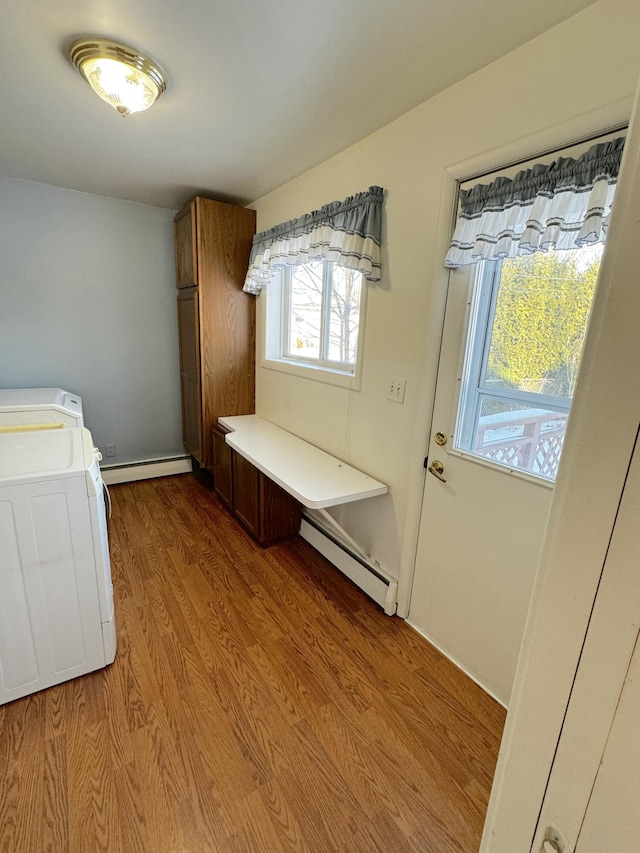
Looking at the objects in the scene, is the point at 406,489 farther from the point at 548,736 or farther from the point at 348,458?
the point at 548,736

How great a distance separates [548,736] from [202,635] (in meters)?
1.67

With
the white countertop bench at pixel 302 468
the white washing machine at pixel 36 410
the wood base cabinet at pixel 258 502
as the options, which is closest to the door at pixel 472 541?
the white countertop bench at pixel 302 468

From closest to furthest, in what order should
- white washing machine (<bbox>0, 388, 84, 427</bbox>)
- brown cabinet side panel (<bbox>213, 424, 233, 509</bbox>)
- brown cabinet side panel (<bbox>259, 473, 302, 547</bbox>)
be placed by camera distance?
white washing machine (<bbox>0, 388, 84, 427</bbox>)
brown cabinet side panel (<bbox>259, 473, 302, 547</bbox>)
brown cabinet side panel (<bbox>213, 424, 233, 509</bbox>)

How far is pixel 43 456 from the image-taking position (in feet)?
4.79

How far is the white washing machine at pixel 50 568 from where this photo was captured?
4.38 ft

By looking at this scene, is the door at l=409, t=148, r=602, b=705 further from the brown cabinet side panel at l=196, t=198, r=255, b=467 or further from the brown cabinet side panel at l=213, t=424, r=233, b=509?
the brown cabinet side panel at l=196, t=198, r=255, b=467

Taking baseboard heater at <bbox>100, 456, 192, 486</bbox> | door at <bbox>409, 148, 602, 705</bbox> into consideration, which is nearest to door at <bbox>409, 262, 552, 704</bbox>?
door at <bbox>409, 148, 602, 705</bbox>

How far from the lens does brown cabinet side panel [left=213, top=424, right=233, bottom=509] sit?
9.36 ft

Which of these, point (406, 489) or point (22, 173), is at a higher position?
point (22, 173)

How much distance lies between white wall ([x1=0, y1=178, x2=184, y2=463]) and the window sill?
118cm

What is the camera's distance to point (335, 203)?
6.48 ft

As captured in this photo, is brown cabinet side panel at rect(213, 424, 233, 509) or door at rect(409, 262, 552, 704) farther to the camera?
brown cabinet side panel at rect(213, 424, 233, 509)

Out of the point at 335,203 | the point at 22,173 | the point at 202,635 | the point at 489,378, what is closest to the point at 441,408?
the point at 489,378

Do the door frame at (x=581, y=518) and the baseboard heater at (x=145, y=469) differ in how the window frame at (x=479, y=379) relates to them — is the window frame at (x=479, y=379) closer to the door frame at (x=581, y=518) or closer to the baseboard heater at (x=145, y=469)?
the door frame at (x=581, y=518)
